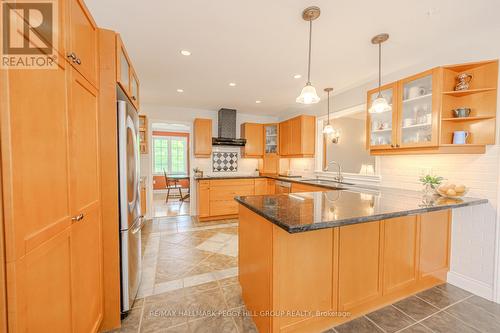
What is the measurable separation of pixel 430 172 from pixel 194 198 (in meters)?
4.36

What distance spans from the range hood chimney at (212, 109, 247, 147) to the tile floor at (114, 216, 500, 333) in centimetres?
276

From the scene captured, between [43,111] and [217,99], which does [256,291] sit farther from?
[217,99]

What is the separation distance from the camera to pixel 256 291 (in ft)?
5.09

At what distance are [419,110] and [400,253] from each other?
163cm

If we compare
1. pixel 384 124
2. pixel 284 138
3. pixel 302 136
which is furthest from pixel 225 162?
pixel 384 124

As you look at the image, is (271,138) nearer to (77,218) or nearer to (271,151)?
(271,151)

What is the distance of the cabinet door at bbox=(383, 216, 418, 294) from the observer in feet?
5.80

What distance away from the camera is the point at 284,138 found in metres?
4.86

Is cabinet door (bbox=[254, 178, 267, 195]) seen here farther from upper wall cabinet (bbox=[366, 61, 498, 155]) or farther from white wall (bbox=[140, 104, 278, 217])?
upper wall cabinet (bbox=[366, 61, 498, 155])

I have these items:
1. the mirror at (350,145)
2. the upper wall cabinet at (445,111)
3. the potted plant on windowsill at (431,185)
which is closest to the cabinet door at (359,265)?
the potted plant on windowsill at (431,185)

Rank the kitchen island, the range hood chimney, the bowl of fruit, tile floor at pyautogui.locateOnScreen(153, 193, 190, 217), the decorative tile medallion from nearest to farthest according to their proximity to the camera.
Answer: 1. the kitchen island
2. the bowl of fruit
3. the range hood chimney
4. tile floor at pyautogui.locateOnScreen(153, 193, 190, 217)
5. the decorative tile medallion

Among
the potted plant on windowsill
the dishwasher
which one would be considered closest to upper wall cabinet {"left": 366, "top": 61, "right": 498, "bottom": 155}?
the potted plant on windowsill

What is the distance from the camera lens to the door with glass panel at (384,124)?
97.7 inches

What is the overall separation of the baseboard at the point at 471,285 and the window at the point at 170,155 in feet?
25.7
